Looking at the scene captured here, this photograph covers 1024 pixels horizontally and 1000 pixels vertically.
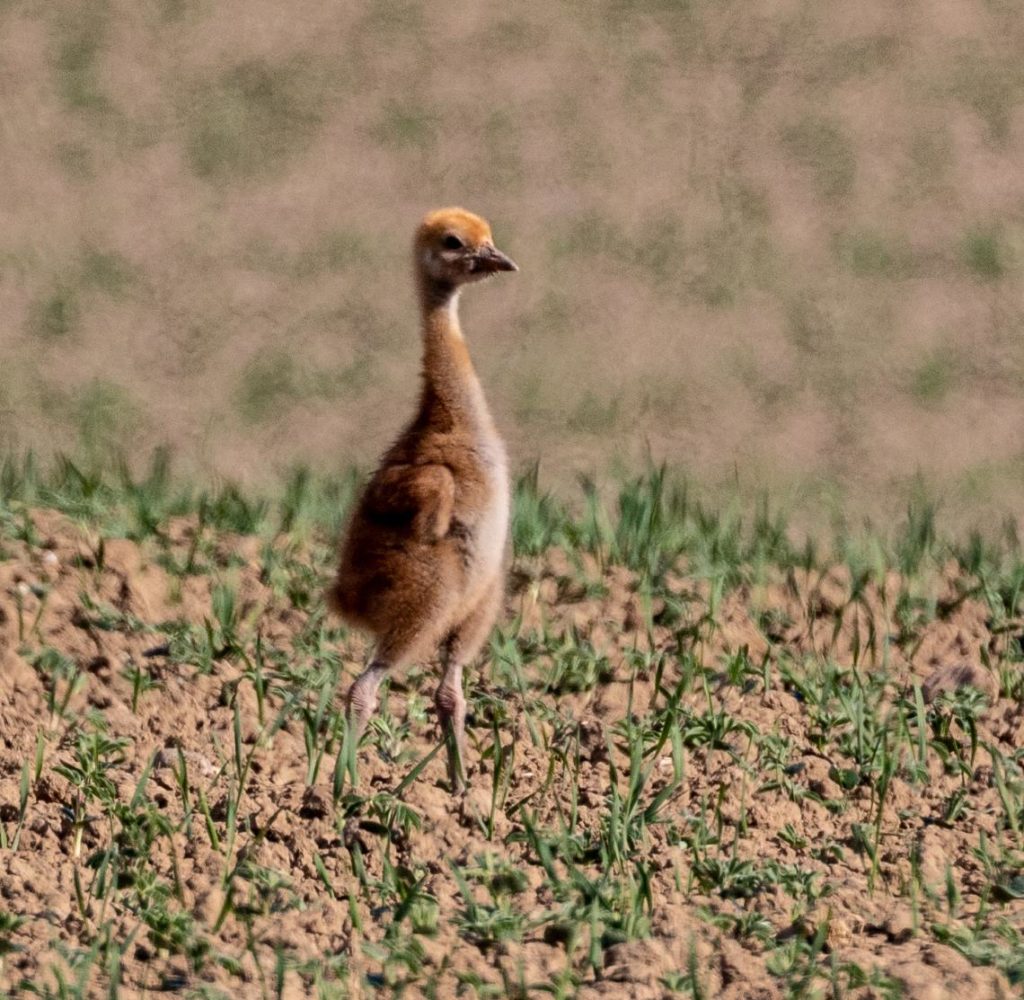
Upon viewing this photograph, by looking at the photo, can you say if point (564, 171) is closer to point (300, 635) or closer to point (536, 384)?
point (536, 384)

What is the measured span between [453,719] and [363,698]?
0.25m

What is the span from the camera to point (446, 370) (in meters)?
6.17

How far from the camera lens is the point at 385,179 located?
14.2m

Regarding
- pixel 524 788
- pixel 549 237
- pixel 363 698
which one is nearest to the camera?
pixel 363 698

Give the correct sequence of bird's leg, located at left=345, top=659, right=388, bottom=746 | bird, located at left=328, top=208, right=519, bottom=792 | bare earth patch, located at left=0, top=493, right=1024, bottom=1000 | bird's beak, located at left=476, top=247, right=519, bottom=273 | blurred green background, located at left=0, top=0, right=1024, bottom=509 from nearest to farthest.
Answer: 1. bare earth patch, located at left=0, top=493, right=1024, bottom=1000
2. bird's leg, located at left=345, top=659, right=388, bottom=746
3. bird, located at left=328, top=208, right=519, bottom=792
4. bird's beak, located at left=476, top=247, right=519, bottom=273
5. blurred green background, located at left=0, top=0, right=1024, bottom=509

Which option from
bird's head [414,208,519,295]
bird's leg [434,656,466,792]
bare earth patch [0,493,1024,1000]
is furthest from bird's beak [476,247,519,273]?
bare earth patch [0,493,1024,1000]

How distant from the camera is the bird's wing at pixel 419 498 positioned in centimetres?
594

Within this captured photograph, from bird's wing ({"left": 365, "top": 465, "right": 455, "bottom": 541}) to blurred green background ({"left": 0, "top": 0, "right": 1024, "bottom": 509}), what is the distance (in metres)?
3.70

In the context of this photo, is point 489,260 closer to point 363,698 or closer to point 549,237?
point 363,698

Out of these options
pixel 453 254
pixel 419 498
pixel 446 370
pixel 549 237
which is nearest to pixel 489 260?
pixel 453 254

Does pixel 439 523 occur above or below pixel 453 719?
above

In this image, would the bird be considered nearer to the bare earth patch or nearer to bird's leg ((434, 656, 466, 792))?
bird's leg ((434, 656, 466, 792))

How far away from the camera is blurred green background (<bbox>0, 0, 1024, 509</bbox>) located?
11.5 metres

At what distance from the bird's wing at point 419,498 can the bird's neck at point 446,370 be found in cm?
20
